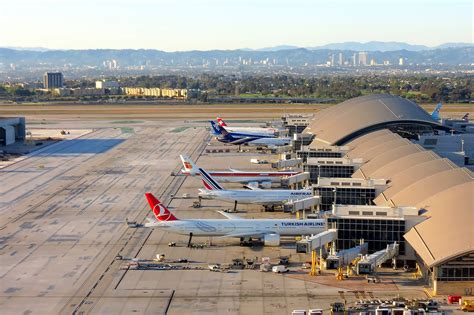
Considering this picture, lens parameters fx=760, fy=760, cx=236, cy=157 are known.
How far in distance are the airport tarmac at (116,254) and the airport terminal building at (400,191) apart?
3.23 meters

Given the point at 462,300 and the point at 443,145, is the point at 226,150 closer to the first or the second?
the point at 443,145

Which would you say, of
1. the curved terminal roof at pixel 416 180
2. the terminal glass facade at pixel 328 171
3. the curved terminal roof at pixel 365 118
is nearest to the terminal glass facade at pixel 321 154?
the curved terminal roof at pixel 365 118

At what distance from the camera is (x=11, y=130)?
5310 inches

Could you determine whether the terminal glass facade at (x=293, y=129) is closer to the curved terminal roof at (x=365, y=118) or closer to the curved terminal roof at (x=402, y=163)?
the curved terminal roof at (x=365, y=118)

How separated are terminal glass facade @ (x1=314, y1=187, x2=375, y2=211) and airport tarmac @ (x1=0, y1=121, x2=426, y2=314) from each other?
4057mm

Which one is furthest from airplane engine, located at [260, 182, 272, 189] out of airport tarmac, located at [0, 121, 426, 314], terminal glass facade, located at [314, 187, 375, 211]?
terminal glass facade, located at [314, 187, 375, 211]

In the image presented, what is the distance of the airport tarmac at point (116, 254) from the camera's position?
49.1 m

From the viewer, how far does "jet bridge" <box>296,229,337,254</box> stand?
5591 cm

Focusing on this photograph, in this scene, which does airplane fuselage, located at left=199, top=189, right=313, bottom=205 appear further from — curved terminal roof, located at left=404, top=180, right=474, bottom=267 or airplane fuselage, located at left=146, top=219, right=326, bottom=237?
curved terminal roof, located at left=404, top=180, right=474, bottom=267

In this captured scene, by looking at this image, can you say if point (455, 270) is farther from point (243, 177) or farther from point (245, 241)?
point (243, 177)

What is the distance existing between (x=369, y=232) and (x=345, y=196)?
14609mm

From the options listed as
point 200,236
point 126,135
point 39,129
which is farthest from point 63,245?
point 39,129

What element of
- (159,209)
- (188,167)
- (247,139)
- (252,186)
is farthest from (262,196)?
(247,139)

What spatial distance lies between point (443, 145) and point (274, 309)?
54.4 metres
